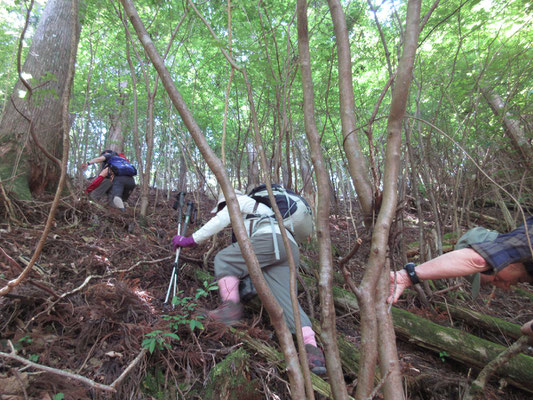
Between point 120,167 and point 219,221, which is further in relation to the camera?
point 120,167

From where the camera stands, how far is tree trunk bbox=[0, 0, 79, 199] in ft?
12.5

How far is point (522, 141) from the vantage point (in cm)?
563

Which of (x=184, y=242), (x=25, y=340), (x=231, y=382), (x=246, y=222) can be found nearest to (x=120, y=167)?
(x=184, y=242)

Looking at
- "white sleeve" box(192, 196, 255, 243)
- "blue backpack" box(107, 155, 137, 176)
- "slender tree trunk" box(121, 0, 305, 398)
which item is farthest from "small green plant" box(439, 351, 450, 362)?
"blue backpack" box(107, 155, 137, 176)

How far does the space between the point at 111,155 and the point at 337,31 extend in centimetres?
545

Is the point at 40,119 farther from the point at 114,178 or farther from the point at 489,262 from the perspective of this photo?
the point at 489,262

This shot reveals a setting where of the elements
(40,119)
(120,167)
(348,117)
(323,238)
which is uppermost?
(40,119)

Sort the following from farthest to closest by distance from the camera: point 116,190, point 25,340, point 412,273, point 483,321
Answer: point 116,190
point 483,321
point 25,340
point 412,273

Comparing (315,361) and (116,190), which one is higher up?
(116,190)

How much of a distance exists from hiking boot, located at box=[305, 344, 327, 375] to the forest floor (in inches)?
11.2

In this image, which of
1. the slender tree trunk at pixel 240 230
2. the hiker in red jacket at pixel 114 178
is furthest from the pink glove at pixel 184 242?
the hiker in red jacket at pixel 114 178

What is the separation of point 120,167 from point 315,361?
4868 mm

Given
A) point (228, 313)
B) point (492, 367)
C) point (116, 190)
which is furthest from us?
point (116, 190)

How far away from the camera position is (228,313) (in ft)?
9.41
